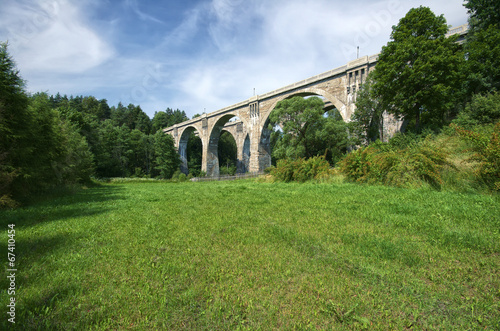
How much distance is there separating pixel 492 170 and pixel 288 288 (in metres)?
6.81

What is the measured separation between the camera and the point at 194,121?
48.2 meters

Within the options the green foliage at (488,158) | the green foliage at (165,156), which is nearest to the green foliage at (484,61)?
the green foliage at (488,158)

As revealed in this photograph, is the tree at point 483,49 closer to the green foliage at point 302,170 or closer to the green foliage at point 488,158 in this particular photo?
the green foliage at point 302,170

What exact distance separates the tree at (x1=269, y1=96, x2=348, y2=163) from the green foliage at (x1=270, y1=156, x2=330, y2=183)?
553 cm

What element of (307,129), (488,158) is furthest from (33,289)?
(307,129)

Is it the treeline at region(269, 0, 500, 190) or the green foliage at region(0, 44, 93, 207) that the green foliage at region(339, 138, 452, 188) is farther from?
the green foliage at region(0, 44, 93, 207)

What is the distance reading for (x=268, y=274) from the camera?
2.38 m

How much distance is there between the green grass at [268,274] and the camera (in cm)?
175

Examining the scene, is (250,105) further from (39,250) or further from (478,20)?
(39,250)

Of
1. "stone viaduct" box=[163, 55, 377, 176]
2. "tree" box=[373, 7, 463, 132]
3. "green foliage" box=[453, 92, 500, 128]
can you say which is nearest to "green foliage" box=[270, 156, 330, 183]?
"tree" box=[373, 7, 463, 132]

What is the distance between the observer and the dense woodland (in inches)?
292

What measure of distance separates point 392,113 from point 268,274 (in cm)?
1902

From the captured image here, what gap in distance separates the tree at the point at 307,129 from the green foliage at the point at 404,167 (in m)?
9.97

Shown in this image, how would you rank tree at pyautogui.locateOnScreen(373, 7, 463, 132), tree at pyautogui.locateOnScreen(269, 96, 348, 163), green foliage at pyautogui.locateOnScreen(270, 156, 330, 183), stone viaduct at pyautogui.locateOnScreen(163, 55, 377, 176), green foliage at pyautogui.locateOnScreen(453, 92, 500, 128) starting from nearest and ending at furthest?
green foliage at pyautogui.locateOnScreen(453, 92, 500, 128) → green foliage at pyautogui.locateOnScreen(270, 156, 330, 183) → tree at pyautogui.locateOnScreen(373, 7, 463, 132) → tree at pyautogui.locateOnScreen(269, 96, 348, 163) → stone viaduct at pyautogui.locateOnScreen(163, 55, 377, 176)
